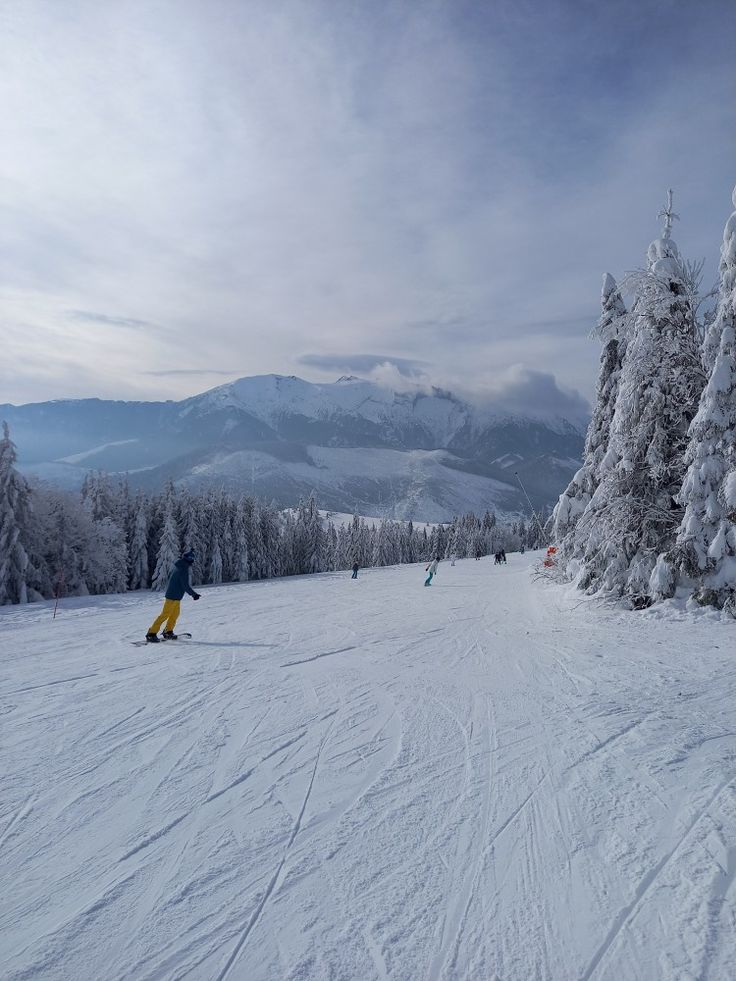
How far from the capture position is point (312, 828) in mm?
3982

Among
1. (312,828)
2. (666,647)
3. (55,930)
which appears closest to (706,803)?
(312,828)

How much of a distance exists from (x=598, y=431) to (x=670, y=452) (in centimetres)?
801

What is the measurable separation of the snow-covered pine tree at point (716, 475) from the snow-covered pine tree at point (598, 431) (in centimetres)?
657

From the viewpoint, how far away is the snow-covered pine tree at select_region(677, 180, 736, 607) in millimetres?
11398

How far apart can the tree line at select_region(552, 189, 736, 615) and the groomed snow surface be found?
397cm

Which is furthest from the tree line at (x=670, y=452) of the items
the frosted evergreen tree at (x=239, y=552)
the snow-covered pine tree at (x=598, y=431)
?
the frosted evergreen tree at (x=239, y=552)

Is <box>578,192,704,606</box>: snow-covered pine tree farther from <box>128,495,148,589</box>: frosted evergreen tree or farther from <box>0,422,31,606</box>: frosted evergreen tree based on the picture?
<box>128,495,148,589</box>: frosted evergreen tree

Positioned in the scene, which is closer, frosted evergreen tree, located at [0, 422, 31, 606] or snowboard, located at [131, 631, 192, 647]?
snowboard, located at [131, 631, 192, 647]

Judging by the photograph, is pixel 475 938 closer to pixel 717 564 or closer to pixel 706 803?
pixel 706 803

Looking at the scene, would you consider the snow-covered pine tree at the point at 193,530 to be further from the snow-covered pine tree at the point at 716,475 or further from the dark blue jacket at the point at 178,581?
the snow-covered pine tree at the point at 716,475

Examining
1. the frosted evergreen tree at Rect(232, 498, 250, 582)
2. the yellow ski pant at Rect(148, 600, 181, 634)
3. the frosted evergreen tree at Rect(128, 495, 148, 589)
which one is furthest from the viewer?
the frosted evergreen tree at Rect(232, 498, 250, 582)

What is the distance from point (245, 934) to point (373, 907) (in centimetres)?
76

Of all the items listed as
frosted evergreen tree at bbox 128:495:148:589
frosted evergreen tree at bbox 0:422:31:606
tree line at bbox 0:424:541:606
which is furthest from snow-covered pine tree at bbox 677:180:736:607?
frosted evergreen tree at bbox 128:495:148:589

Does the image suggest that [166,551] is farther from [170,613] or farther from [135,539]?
[170,613]
